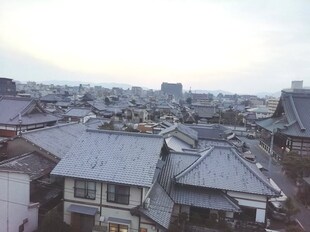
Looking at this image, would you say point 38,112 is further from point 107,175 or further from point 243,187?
point 243,187

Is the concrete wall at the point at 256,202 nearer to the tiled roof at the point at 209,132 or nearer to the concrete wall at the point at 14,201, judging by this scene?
the concrete wall at the point at 14,201

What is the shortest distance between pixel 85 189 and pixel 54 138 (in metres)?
→ 9.50

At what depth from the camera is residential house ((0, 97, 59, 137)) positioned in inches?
1210

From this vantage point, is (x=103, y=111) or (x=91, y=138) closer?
(x=91, y=138)

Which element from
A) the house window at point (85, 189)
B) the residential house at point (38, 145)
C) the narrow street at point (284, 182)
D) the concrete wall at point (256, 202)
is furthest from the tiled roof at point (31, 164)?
the narrow street at point (284, 182)

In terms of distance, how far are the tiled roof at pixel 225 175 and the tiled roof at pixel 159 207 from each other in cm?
173

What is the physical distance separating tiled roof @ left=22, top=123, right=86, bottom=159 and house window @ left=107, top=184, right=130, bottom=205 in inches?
278

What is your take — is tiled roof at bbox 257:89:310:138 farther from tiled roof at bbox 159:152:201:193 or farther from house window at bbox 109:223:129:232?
house window at bbox 109:223:129:232

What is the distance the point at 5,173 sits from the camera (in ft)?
50.4

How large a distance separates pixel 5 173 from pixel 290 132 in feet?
98.3

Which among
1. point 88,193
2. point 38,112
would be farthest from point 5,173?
point 38,112

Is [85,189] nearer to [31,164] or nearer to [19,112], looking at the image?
[31,164]

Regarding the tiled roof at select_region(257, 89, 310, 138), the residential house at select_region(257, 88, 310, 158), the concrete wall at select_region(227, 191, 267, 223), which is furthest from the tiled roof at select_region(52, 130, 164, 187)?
the tiled roof at select_region(257, 89, 310, 138)

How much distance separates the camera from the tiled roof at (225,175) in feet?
58.9
